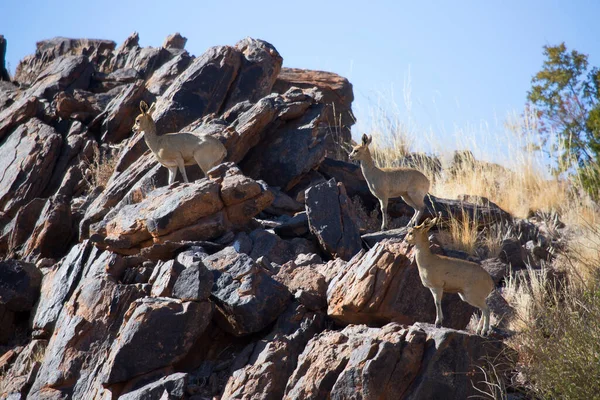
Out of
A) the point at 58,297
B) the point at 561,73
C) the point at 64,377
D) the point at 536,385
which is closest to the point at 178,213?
the point at 58,297

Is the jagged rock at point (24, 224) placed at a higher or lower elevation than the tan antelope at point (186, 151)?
lower

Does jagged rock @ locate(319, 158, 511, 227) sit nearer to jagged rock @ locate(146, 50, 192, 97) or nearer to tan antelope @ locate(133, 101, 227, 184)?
tan antelope @ locate(133, 101, 227, 184)

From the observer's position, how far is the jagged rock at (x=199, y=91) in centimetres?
1866

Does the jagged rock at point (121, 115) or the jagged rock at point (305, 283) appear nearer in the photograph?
the jagged rock at point (305, 283)

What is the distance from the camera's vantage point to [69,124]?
20.4 m

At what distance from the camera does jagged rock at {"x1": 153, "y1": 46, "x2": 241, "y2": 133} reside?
18.7 meters

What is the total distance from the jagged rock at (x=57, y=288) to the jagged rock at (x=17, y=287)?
0.18 metres

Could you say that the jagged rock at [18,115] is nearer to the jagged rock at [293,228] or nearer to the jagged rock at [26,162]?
the jagged rock at [26,162]

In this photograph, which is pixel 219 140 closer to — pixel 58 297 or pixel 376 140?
pixel 58 297

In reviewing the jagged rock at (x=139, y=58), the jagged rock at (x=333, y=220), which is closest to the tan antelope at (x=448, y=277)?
the jagged rock at (x=333, y=220)

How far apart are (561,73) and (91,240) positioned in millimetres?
13318

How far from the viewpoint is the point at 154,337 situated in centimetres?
976

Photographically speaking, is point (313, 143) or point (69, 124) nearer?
point (313, 143)

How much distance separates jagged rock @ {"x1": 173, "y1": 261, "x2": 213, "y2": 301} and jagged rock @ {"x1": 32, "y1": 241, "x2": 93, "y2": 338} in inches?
115
